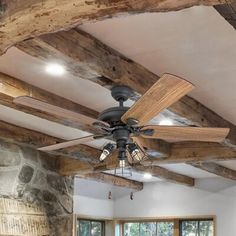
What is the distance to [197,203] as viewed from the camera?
24.3 feet

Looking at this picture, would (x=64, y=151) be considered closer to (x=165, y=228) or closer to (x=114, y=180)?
(x=114, y=180)

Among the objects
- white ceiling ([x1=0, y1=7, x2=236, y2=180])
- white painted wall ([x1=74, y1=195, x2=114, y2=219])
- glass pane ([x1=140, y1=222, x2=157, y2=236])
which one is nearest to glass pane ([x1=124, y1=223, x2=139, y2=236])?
glass pane ([x1=140, y1=222, x2=157, y2=236])

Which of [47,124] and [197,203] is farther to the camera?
[197,203]

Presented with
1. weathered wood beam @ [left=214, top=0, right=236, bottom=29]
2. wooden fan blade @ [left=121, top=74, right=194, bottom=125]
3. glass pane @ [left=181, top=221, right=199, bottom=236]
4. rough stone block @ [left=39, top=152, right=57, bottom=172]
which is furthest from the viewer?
glass pane @ [left=181, top=221, right=199, bottom=236]

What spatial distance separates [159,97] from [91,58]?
1.46 feet

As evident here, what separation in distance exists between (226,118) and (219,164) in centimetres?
229

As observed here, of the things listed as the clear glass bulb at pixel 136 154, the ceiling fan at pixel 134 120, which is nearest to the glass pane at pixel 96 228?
the ceiling fan at pixel 134 120

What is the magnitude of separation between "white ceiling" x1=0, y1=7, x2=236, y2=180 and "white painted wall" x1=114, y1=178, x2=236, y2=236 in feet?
11.7

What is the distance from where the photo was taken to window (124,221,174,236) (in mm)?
7711

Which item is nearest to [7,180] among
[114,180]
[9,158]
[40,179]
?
[9,158]

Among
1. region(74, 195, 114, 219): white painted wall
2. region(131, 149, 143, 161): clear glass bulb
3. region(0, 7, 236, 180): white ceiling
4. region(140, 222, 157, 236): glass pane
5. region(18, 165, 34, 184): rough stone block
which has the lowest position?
region(140, 222, 157, 236): glass pane

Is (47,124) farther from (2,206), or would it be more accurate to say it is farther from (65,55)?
(65,55)

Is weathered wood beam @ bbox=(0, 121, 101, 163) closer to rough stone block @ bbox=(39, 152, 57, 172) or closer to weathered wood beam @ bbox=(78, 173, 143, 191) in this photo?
rough stone block @ bbox=(39, 152, 57, 172)

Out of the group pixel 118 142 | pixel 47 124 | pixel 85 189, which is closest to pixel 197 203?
pixel 85 189
